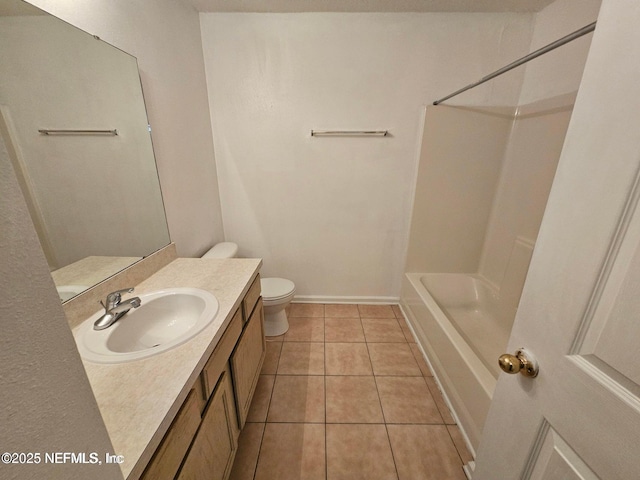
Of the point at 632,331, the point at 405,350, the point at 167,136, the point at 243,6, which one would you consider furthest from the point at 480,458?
the point at 243,6

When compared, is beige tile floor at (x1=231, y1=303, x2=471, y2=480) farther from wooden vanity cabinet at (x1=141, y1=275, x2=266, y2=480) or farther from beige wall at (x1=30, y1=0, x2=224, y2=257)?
beige wall at (x1=30, y1=0, x2=224, y2=257)

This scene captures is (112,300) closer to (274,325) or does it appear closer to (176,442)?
(176,442)

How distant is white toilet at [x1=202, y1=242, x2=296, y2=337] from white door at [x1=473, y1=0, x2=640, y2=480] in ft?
5.06

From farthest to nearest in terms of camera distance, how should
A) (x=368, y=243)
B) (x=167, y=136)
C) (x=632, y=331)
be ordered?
(x=368, y=243) < (x=167, y=136) < (x=632, y=331)

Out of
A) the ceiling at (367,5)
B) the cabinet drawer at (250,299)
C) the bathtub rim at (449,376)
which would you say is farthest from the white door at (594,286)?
the ceiling at (367,5)

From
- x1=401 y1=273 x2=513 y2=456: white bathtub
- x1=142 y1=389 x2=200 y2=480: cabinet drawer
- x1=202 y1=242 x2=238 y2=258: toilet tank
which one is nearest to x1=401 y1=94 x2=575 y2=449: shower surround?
x1=401 y1=273 x2=513 y2=456: white bathtub

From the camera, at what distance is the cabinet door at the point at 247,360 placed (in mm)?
1122

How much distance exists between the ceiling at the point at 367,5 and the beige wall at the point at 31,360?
2.07 m

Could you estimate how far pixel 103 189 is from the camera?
41.9 inches

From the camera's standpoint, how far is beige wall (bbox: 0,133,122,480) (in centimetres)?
26

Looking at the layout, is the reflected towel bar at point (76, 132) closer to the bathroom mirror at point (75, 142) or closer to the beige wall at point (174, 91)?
the bathroom mirror at point (75, 142)

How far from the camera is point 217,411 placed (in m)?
0.92

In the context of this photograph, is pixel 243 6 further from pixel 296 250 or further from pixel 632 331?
pixel 632 331

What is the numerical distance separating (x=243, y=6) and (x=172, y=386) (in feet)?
7.45
